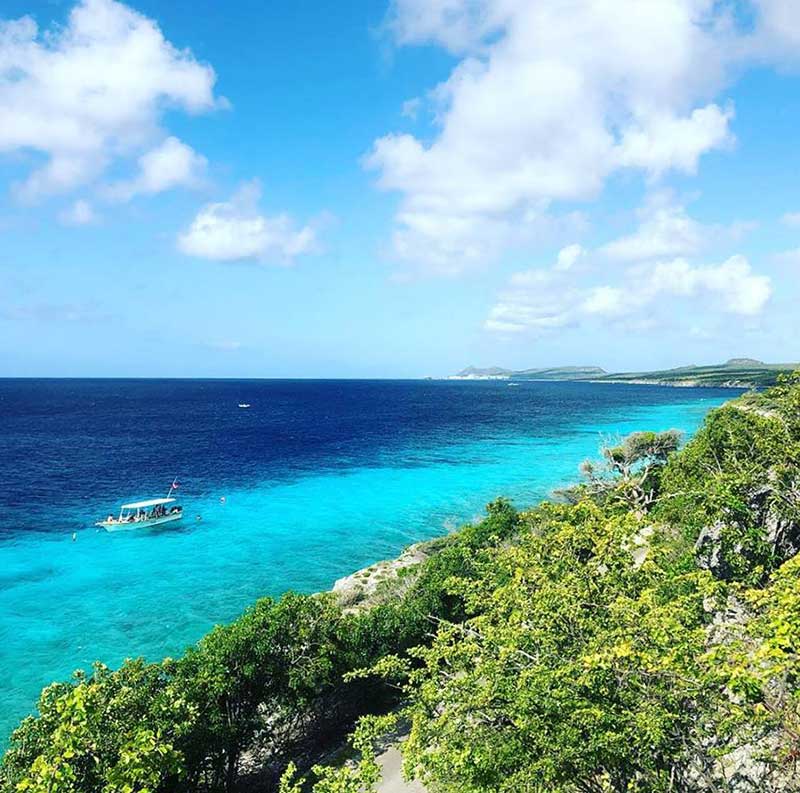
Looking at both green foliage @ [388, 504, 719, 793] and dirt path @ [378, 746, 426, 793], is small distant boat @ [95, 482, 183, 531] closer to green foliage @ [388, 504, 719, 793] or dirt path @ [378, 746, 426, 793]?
dirt path @ [378, 746, 426, 793]

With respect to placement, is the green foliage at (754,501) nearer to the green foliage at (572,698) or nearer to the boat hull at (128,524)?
the green foliage at (572,698)

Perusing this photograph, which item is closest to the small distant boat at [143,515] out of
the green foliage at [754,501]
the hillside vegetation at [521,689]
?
the hillside vegetation at [521,689]

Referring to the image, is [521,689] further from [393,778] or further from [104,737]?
[393,778]

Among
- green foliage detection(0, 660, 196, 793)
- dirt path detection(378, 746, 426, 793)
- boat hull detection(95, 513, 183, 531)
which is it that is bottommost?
dirt path detection(378, 746, 426, 793)

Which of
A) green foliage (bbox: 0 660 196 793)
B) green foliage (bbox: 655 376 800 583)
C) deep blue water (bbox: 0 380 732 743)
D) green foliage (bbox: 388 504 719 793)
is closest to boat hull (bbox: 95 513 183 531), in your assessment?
deep blue water (bbox: 0 380 732 743)

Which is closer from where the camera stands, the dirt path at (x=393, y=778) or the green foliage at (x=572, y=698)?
the green foliage at (x=572, y=698)

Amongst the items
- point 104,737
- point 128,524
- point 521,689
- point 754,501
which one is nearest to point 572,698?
point 521,689
